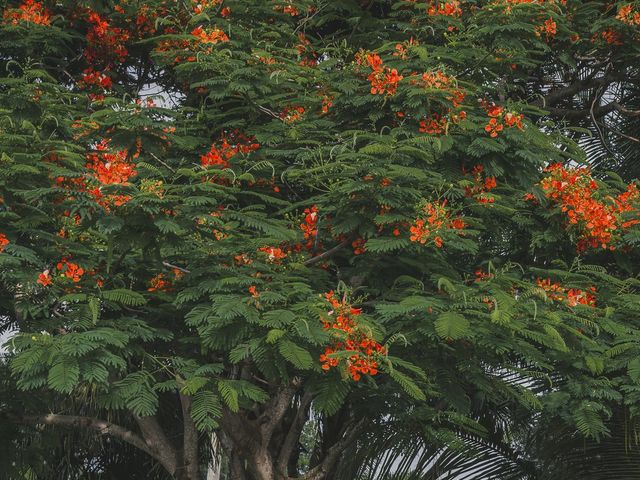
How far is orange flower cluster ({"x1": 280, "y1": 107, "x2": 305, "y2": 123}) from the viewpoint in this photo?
7336 millimetres

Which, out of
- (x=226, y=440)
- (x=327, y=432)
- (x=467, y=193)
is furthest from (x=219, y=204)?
(x=327, y=432)

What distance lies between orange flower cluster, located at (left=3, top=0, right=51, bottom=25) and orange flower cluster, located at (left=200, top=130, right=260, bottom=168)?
1867mm

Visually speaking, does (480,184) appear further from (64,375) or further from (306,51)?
(64,375)

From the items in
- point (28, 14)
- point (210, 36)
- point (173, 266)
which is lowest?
point (173, 266)

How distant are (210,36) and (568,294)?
10.5 feet

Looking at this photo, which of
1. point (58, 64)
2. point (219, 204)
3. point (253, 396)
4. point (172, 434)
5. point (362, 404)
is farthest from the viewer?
point (172, 434)

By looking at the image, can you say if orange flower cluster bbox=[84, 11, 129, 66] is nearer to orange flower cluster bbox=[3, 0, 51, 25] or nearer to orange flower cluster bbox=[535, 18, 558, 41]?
orange flower cluster bbox=[3, 0, 51, 25]

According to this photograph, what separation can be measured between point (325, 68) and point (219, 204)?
5.84ft

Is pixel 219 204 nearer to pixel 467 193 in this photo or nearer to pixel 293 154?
pixel 293 154

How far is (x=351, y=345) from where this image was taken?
18.7 feet

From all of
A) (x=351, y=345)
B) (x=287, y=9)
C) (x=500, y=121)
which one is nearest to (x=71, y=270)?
(x=351, y=345)

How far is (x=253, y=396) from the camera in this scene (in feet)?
19.6

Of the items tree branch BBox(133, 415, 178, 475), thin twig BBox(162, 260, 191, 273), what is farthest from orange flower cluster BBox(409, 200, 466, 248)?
tree branch BBox(133, 415, 178, 475)

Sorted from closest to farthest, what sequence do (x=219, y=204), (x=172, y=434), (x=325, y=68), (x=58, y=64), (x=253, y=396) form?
(x=253, y=396), (x=219, y=204), (x=325, y=68), (x=58, y=64), (x=172, y=434)
